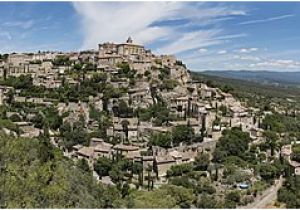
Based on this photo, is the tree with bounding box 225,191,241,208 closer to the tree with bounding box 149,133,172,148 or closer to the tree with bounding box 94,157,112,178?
the tree with bounding box 149,133,172,148

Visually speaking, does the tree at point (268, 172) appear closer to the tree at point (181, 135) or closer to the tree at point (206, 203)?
the tree at point (181, 135)

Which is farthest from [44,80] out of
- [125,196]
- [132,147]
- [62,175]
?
[62,175]

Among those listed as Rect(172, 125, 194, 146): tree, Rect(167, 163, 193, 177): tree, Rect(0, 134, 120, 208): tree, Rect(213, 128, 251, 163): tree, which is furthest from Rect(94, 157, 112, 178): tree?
Rect(0, 134, 120, 208): tree

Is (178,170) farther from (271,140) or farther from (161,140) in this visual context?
(271,140)

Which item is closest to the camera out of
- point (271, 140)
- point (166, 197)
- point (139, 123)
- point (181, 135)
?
point (166, 197)

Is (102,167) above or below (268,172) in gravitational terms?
above

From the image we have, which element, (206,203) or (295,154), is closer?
(206,203)

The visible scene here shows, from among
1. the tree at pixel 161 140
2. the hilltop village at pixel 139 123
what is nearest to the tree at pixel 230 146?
the hilltop village at pixel 139 123

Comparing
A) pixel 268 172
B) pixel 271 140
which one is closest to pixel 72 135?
pixel 268 172
